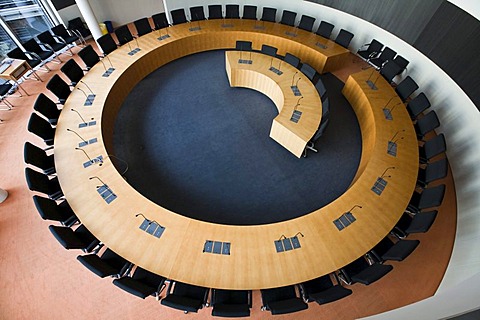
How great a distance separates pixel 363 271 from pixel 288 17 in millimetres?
8530

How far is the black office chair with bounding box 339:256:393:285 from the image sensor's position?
4.00 metres

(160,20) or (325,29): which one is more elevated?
(160,20)

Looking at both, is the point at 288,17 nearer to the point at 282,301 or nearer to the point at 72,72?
the point at 72,72

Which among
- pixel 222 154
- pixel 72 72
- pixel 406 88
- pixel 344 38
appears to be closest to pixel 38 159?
pixel 72 72

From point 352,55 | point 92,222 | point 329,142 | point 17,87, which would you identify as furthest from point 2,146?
point 352,55

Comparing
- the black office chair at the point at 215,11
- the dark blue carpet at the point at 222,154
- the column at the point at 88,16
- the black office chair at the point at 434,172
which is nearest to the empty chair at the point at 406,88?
the dark blue carpet at the point at 222,154

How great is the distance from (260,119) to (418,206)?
4325 millimetres

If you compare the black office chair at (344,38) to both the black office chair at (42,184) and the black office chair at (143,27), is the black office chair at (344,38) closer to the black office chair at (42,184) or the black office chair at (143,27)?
the black office chair at (143,27)

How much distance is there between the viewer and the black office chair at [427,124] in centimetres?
591

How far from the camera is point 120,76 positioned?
7125mm

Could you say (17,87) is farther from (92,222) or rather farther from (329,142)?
(329,142)

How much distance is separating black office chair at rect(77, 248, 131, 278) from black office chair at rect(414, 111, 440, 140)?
6930 millimetres

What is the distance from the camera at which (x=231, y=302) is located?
4.16 meters

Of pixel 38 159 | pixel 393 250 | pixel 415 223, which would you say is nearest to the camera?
pixel 393 250
